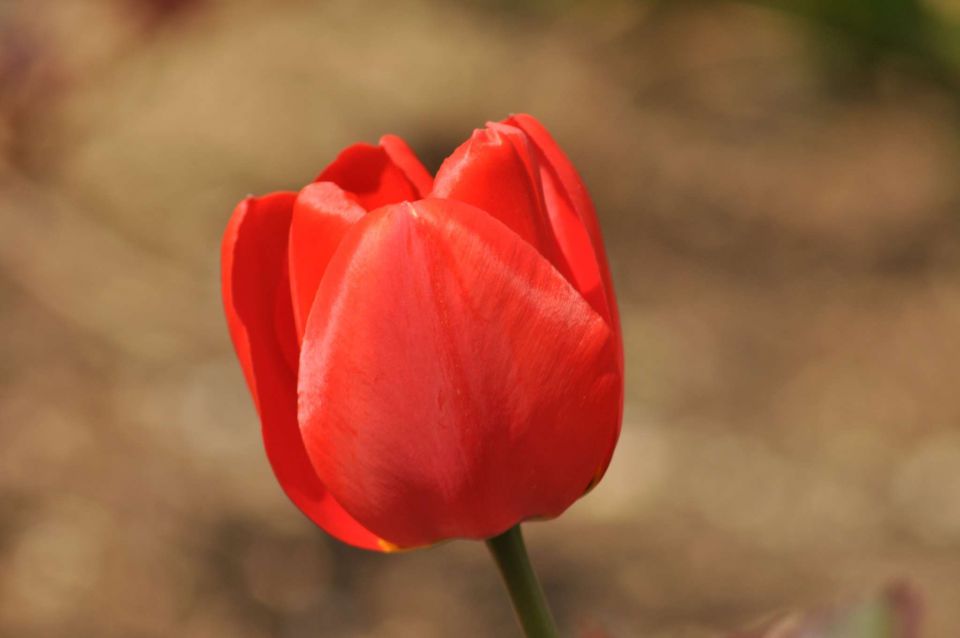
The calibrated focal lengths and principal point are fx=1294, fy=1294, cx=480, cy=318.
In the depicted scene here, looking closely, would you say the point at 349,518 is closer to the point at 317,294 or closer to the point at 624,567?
the point at 317,294

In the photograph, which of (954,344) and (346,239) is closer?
(346,239)

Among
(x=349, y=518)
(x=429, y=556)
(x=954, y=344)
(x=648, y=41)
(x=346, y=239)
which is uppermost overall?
A: (x=346, y=239)

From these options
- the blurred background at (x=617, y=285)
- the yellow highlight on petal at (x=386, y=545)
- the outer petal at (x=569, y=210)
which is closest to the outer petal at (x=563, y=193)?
the outer petal at (x=569, y=210)

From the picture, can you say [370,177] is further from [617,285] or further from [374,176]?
[617,285]

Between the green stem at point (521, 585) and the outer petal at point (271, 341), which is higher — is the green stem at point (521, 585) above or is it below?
below

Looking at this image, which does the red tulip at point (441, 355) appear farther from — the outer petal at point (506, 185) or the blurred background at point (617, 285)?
the blurred background at point (617, 285)

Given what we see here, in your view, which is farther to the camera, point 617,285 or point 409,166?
point 617,285

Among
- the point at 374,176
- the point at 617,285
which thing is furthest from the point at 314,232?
the point at 617,285

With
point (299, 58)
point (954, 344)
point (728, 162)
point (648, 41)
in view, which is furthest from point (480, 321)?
point (299, 58)
